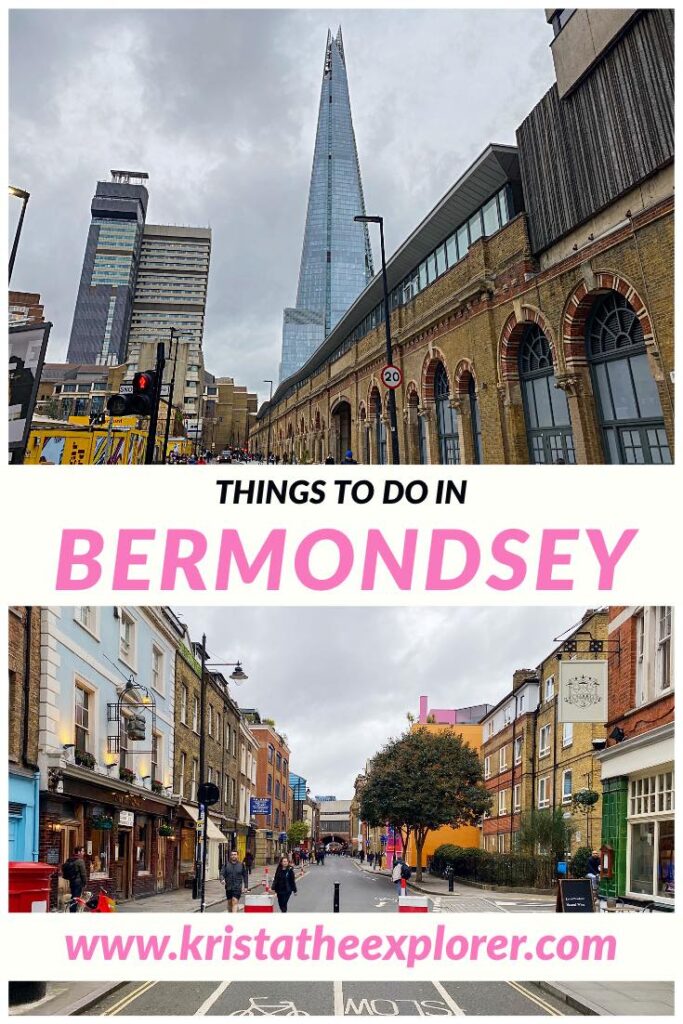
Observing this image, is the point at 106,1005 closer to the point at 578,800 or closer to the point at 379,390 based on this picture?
the point at 578,800

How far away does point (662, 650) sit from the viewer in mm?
17641

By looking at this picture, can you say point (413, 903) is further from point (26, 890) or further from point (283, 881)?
point (26, 890)

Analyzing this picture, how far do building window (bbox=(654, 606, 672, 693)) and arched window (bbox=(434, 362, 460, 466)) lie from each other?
15.7 metres

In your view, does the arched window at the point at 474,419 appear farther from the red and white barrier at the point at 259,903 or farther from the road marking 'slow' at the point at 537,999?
the road marking 'slow' at the point at 537,999

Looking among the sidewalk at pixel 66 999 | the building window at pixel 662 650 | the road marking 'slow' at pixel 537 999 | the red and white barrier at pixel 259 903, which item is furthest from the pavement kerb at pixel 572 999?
the building window at pixel 662 650

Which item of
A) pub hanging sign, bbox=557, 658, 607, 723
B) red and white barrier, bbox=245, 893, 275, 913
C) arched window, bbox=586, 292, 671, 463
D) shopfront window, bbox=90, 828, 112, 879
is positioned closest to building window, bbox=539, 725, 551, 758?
arched window, bbox=586, 292, 671, 463

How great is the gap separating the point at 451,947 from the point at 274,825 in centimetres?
6683

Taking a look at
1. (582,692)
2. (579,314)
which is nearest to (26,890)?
(582,692)

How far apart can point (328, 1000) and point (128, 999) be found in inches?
94.1

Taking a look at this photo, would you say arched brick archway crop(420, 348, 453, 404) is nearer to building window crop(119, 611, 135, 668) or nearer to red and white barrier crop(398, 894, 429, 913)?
building window crop(119, 611, 135, 668)

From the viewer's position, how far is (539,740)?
34.1m

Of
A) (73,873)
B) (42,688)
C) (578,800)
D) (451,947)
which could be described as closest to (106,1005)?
(451,947)

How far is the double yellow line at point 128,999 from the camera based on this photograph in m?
9.19

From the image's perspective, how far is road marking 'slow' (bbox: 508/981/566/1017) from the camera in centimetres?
939
